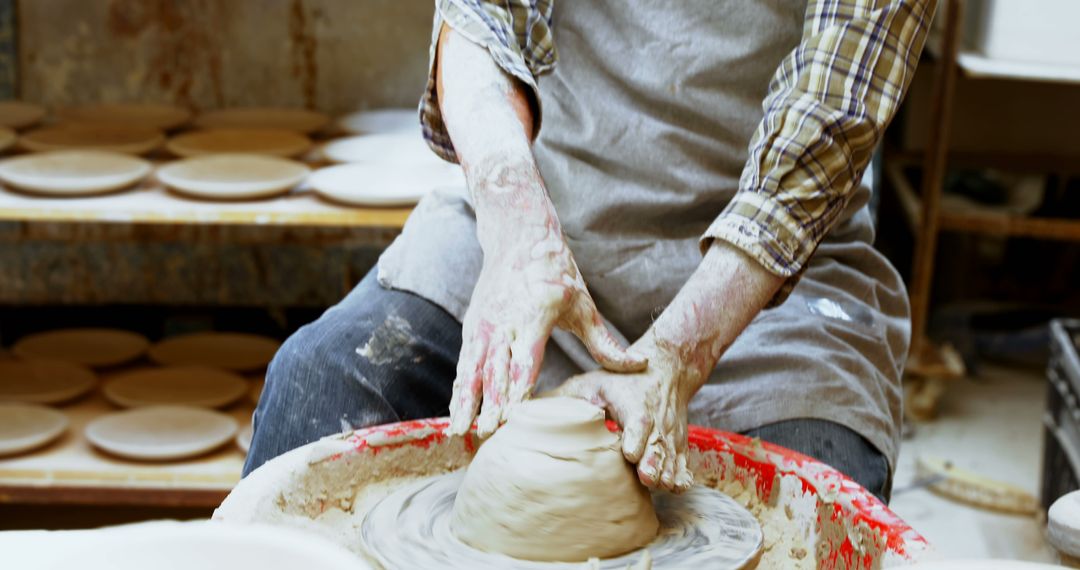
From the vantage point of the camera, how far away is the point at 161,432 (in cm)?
273

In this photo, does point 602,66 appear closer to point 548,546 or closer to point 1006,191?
point 548,546

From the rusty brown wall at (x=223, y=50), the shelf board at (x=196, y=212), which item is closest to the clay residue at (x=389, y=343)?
the shelf board at (x=196, y=212)

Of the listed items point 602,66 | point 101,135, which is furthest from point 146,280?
point 602,66

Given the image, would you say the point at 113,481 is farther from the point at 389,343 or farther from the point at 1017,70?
the point at 1017,70

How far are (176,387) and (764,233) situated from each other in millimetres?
1869

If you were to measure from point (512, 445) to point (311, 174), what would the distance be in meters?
1.58

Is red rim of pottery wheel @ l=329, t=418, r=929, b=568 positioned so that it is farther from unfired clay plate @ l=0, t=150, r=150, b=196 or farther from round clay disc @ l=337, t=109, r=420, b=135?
round clay disc @ l=337, t=109, r=420, b=135

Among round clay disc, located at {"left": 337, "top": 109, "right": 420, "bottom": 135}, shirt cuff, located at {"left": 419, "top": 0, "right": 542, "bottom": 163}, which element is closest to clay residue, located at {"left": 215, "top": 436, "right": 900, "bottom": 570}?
shirt cuff, located at {"left": 419, "top": 0, "right": 542, "bottom": 163}

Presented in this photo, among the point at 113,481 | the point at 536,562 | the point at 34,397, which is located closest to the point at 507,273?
the point at 536,562

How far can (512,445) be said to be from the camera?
1265 mm

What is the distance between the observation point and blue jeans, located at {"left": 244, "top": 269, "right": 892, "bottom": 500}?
154 centimetres

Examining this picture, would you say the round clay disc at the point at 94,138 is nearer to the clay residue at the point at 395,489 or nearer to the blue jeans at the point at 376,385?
the blue jeans at the point at 376,385

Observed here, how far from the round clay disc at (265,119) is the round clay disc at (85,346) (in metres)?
0.57

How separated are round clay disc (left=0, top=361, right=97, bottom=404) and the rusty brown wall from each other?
2.25 feet
